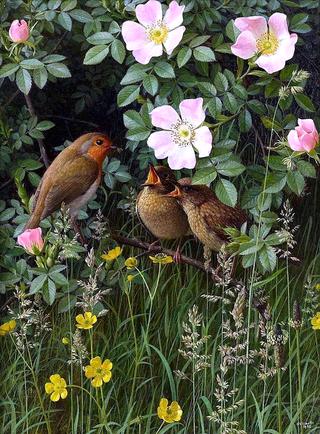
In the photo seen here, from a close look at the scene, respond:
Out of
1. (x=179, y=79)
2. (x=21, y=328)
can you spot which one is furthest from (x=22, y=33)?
(x=21, y=328)

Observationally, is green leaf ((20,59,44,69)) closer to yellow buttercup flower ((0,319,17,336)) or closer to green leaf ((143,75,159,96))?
green leaf ((143,75,159,96))

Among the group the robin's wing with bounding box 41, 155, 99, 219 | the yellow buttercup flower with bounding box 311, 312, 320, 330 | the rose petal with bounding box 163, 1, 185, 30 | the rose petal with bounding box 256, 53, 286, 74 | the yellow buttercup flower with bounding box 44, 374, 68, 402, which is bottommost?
the yellow buttercup flower with bounding box 311, 312, 320, 330

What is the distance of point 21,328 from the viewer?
6.22 ft

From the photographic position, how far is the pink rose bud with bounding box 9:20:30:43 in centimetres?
180

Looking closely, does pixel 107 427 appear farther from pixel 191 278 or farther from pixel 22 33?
pixel 22 33

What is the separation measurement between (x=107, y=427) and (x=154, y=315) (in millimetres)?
258

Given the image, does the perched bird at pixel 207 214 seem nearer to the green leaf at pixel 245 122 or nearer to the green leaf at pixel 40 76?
the green leaf at pixel 245 122

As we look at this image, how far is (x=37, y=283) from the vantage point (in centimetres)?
186

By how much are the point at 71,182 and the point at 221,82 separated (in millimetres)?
376

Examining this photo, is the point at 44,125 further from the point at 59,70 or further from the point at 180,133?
the point at 180,133

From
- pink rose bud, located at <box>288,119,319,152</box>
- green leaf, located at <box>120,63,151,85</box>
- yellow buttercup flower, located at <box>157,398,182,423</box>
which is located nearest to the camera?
pink rose bud, located at <box>288,119,319,152</box>

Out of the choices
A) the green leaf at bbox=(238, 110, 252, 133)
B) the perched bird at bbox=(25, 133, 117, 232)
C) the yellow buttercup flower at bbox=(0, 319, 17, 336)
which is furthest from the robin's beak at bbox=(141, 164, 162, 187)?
→ the yellow buttercup flower at bbox=(0, 319, 17, 336)

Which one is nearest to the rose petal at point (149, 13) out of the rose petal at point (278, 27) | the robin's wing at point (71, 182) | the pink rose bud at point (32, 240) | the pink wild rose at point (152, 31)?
the pink wild rose at point (152, 31)

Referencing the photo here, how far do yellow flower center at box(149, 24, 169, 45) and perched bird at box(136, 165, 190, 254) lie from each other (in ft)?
0.91
